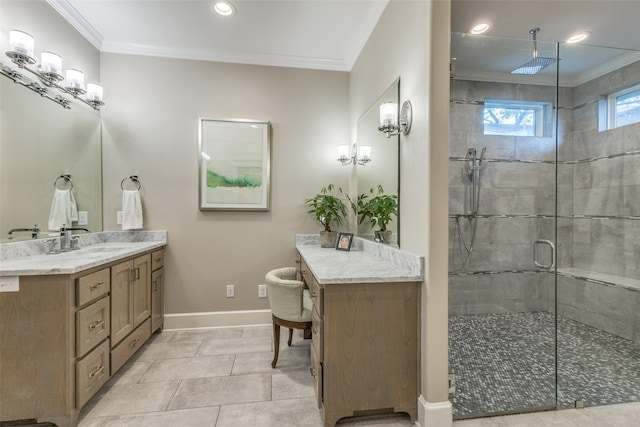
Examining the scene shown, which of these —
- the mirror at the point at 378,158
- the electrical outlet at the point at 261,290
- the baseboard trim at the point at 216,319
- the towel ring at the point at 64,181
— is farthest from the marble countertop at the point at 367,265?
the towel ring at the point at 64,181

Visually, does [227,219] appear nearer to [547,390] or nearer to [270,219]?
[270,219]

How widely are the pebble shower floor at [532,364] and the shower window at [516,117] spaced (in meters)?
1.69

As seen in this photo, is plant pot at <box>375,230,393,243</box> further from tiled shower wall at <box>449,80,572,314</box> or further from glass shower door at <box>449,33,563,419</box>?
tiled shower wall at <box>449,80,572,314</box>

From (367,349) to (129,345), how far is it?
1866 mm

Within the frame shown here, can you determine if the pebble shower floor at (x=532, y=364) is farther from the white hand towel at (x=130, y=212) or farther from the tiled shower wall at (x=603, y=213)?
the white hand towel at (x=130, y=212)

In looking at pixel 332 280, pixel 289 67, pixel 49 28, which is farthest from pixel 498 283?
pixel 49 28

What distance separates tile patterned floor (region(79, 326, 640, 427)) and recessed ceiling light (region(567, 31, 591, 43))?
278 centimetres

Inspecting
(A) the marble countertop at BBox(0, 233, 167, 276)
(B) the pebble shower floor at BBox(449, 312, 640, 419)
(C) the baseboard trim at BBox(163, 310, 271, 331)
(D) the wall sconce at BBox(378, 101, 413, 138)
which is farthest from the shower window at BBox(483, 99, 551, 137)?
(A) the marble countertop at BBox(0, 233, 167, 276)

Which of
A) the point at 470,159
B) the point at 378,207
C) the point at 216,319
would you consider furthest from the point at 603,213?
the point at 216,319

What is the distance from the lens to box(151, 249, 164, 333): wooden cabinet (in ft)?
8.70

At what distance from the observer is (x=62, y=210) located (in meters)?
2.29

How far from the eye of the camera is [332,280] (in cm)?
156

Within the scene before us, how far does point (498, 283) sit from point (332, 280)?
2.06 meters

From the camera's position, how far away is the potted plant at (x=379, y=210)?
6.75 ft
